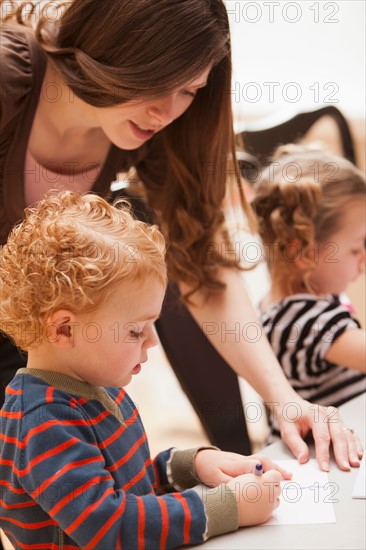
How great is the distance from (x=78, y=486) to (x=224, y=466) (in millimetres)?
281

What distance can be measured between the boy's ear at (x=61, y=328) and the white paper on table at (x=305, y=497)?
0.35 meters

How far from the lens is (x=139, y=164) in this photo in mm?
1701

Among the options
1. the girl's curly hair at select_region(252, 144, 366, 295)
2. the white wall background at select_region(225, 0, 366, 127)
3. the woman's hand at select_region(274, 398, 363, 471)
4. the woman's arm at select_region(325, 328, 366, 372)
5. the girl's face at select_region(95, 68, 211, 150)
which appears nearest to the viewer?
the woman's hand at select_region(274, 398, 363, 471)

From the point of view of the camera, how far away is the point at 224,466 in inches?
45.3

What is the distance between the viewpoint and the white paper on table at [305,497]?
3.47 feet

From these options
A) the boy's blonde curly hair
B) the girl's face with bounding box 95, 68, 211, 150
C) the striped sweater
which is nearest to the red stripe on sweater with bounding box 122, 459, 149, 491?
the striped sweater

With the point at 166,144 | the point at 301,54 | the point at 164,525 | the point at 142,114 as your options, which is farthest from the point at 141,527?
the point at 301,54

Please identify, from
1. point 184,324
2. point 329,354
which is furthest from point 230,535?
point 184,324

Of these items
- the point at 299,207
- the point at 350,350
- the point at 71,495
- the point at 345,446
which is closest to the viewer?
the point at 71,495

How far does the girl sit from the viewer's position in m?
1.72

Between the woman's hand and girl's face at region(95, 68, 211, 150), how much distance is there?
542 mm

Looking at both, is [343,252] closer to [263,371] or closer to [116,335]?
[263,371]

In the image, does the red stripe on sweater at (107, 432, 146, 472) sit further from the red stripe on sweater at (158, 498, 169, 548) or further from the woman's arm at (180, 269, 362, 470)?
the woman's arm at (180, 269, 362, 470)

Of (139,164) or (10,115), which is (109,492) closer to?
(10,115)
